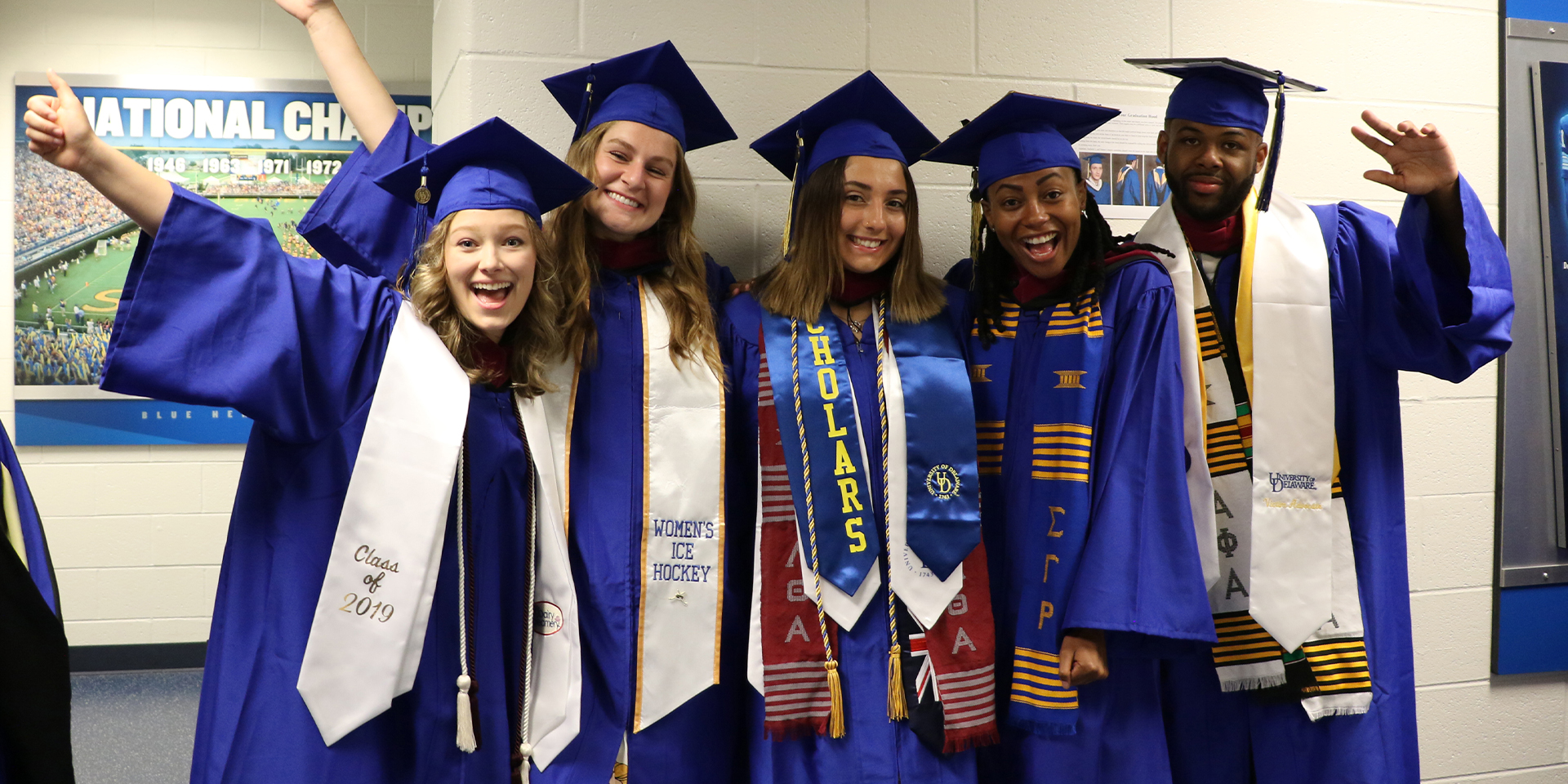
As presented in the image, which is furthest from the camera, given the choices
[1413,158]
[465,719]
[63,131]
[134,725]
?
[134,725]

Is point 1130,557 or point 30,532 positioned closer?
point 30,532

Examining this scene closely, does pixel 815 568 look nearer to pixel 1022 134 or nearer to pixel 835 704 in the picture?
pixel 835 704

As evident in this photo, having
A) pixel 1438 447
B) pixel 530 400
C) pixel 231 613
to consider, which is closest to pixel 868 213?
pixel 530 400

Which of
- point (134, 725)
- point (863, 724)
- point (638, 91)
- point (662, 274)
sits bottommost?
point (134, 725)

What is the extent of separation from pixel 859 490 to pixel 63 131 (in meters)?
1.38

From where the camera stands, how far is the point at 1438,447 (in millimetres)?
2857

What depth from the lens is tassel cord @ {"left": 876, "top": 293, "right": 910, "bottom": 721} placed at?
1.86 m

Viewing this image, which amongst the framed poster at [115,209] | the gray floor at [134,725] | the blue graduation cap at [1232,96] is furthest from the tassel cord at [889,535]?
the framed poster at [115,209]

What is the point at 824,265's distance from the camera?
203cm

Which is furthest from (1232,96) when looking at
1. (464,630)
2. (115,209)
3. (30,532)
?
(115,209)

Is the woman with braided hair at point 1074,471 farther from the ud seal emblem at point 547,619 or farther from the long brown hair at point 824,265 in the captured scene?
the ud seal emblem at point 547,619

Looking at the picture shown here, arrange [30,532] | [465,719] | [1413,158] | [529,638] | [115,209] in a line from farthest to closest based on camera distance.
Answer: [115,209]
[1413,158]
[529,638]
[465,719]
[30,532]

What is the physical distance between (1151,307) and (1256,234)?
36cm

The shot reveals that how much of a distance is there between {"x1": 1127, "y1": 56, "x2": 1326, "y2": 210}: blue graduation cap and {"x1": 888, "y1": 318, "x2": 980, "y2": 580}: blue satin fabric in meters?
0.75
